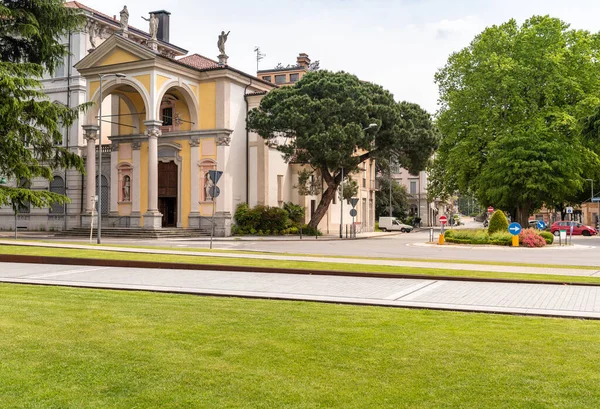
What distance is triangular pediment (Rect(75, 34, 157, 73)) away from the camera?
4581cm

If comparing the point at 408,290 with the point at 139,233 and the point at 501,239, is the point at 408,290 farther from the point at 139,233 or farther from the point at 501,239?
the point at 139,233

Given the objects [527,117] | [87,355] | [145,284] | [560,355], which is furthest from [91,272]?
[527,117]

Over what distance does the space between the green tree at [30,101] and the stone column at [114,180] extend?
81.8 ft

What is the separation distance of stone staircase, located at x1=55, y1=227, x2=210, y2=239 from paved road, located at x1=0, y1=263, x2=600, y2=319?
27.1 meters

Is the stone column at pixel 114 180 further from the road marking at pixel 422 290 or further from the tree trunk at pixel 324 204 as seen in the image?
the road marking at pixel 422 290

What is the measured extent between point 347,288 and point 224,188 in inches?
1427

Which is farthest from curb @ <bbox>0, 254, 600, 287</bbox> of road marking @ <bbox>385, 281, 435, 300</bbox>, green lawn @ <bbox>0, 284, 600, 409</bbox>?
green lawn @ <bbox>0, 284, 600, 409</bbox>

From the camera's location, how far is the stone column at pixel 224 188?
47375mm

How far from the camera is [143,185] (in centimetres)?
4997

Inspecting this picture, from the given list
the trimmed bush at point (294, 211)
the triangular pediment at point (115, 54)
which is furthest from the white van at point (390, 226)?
the triangular pediment at point (115, 54)

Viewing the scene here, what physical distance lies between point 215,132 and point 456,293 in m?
38.1

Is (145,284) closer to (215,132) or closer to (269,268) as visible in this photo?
(269,268)

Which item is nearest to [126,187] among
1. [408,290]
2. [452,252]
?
[452,252]

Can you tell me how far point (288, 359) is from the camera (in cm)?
594
